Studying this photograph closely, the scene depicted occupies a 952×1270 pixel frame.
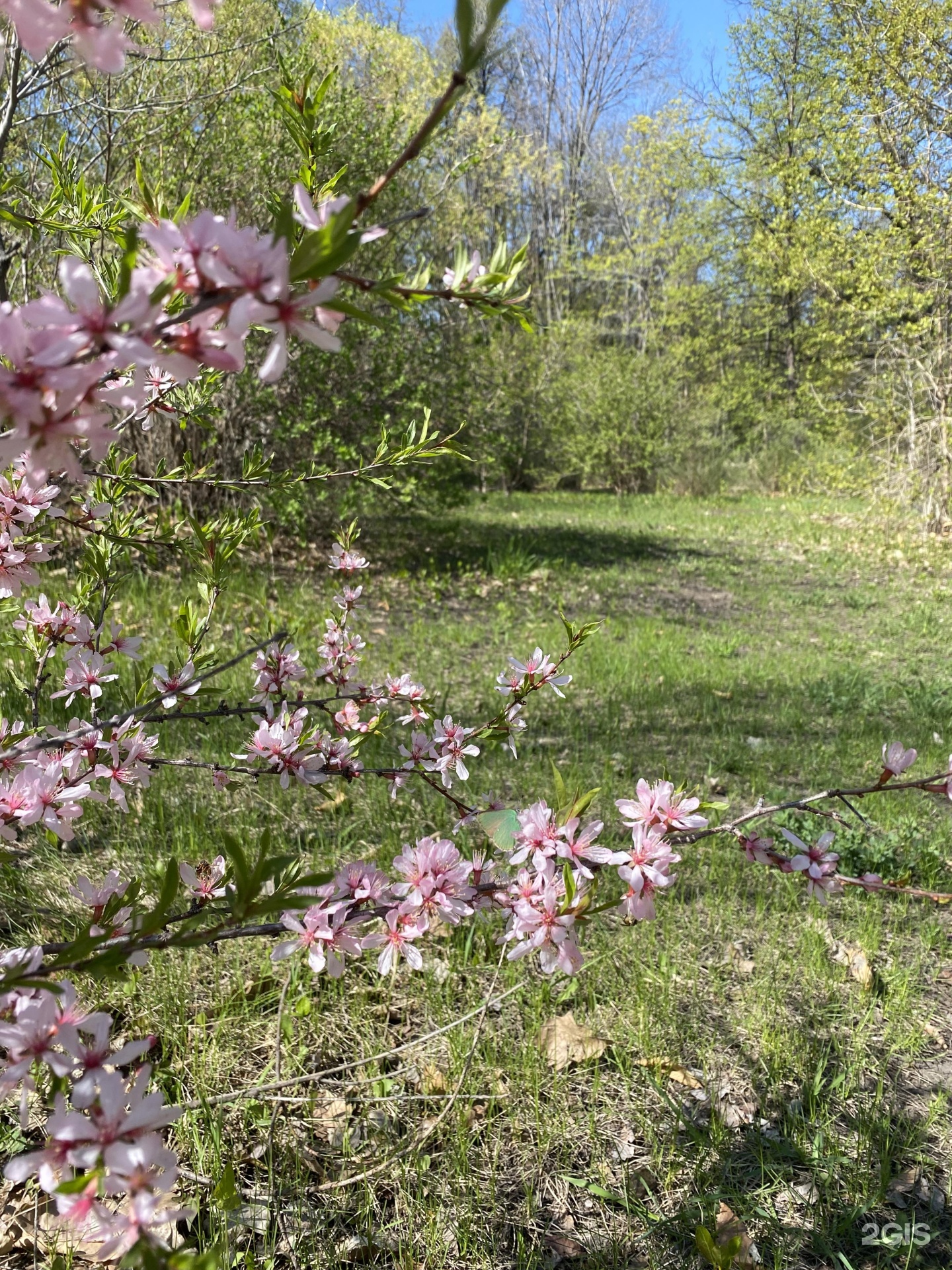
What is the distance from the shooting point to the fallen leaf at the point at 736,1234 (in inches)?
55.2

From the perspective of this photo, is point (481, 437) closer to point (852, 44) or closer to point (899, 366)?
point (899, 366)

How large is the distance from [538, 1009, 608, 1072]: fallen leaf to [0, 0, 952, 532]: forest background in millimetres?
1541

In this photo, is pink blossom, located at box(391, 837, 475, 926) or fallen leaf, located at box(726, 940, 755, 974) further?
fallen leaf, located at box(726, 940, 755, 974)

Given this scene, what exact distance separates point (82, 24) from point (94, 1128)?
2.76 ft

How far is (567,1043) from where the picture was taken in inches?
73.9

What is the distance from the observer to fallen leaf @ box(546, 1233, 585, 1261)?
4.71 ft

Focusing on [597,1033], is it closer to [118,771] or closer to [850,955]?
[850,955]

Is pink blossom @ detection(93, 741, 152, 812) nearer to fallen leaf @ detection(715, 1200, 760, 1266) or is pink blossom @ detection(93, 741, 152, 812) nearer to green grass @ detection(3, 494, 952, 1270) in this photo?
green grass @ detection(3, 494, 952, 1270)

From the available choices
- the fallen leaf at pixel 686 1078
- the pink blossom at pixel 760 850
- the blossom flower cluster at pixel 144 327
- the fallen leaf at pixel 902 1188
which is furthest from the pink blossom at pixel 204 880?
the fallen leaf at pixel 902 1188

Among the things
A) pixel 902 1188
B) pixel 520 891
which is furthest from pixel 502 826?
pixel 902 1188

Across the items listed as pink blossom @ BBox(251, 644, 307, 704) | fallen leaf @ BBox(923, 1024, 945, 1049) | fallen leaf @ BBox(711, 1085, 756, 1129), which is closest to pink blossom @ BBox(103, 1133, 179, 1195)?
pink blossom @ BBox(251, 644, 307, 704)

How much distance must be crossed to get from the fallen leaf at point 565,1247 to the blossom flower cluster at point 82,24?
1779mm

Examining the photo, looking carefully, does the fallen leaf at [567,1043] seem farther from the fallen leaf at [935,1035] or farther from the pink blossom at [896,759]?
the pink blossom at [896,759]

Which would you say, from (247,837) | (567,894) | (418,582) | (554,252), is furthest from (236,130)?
(554,252)
